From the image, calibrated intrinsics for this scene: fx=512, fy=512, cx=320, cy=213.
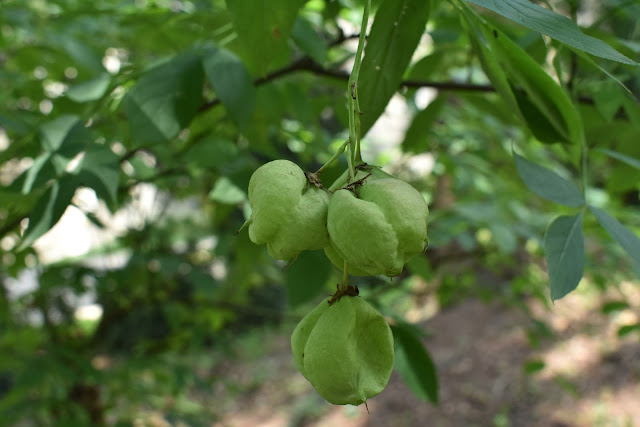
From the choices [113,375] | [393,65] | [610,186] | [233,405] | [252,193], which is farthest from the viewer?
[233,405]

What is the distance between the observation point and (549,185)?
894 millimetres

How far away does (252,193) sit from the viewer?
2.12ft

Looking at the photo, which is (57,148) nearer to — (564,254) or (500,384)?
(564,254)

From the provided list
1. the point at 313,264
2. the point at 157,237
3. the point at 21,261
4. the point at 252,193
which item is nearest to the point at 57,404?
the point at 21,261

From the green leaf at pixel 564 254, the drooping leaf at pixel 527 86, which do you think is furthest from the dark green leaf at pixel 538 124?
the green leaf at pixel 564 254

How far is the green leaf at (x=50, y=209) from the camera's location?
0.89m

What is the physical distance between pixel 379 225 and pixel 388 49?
0.37 m

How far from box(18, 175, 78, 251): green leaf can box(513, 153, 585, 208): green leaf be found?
794 mm

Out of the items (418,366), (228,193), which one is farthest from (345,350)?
(228,193)

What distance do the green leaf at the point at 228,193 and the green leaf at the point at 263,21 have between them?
1.57 feet

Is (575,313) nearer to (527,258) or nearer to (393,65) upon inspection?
(527,258)

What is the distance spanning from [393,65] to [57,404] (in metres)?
2.12

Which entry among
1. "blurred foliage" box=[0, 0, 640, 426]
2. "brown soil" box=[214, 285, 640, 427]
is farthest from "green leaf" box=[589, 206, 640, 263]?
"brown soil" box=[214, 285, 640, 427]

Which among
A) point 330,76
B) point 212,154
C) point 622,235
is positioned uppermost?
point 622,235
